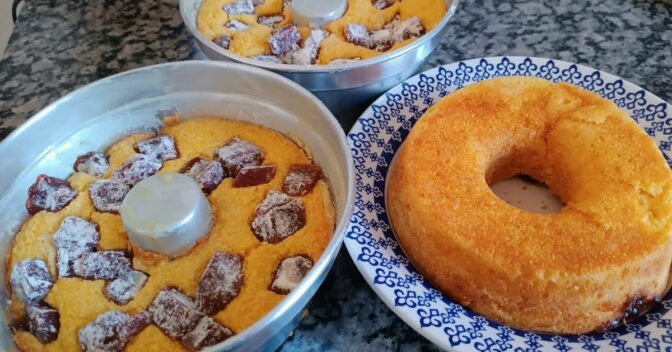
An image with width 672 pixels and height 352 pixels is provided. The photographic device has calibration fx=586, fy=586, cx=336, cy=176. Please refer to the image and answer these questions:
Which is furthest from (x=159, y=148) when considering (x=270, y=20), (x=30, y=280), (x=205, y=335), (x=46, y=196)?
(x=270, y=20)

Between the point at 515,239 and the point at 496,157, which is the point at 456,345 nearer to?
the point at 515,239

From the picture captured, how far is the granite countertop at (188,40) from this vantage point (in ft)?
5.51

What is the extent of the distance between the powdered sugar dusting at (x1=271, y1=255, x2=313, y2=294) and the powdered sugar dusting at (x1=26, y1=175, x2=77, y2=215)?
0.46 metres

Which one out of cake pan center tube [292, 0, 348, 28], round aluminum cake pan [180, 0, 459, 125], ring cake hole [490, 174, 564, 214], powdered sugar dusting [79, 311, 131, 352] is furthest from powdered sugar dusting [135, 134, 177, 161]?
ring cake hole [490, 174, 564, 214]

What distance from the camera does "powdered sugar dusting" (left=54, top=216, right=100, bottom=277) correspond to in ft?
3.41

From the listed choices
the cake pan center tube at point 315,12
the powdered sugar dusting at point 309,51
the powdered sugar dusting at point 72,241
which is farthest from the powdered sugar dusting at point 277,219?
the cake pan center tube at point 315,12

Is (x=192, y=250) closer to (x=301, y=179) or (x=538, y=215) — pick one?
(x=301, y=179)

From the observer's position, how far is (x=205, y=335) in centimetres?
91

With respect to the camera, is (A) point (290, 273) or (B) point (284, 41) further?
(B) point (284, 41)

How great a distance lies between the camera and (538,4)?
74.5 inches

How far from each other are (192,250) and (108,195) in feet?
0.72

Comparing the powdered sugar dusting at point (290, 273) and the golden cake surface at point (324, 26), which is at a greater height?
the golden cake surface at point (324, 26)

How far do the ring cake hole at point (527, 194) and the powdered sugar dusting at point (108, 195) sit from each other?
780 millimetres

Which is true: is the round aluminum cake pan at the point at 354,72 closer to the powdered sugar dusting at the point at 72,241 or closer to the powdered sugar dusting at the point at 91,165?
the powdered sugar dusting at the point at 91,165
